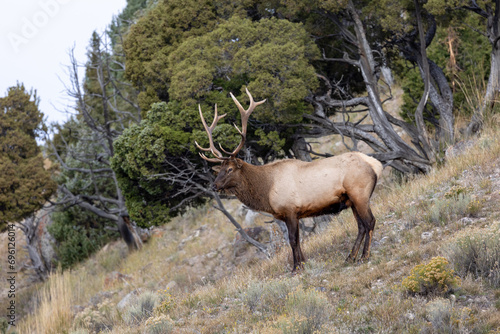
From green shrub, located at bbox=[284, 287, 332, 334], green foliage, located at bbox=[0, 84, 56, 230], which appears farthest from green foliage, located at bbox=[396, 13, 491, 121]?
green foliage, located at bbox=[0, 84, 56, 230]

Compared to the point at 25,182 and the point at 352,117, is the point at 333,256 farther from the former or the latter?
the point at 352,117

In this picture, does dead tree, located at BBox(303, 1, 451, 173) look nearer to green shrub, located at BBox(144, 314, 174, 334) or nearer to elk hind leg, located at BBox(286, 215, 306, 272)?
elk hind leg, located at BBox(286, 215, 306, 272)

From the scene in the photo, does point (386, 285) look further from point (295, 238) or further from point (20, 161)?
point (20, 161)

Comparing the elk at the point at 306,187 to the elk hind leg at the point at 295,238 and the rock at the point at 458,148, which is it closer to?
the elk hind leg at the point at 295,238

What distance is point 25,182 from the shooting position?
17719mm

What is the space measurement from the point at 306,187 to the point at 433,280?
2662 mm

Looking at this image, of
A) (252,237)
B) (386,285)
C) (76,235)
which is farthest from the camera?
(76,235)

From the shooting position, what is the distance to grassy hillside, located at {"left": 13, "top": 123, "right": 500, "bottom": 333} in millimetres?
5398

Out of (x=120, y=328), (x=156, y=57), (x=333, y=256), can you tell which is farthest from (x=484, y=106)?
(x=120, y=328)

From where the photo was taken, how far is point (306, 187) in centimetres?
786

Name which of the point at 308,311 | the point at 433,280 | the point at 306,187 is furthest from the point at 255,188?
the point at 433,280

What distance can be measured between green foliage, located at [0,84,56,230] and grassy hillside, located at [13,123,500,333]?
6.13 meters

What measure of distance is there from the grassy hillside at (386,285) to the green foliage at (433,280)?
0.01m

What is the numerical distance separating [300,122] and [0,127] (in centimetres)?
1185
